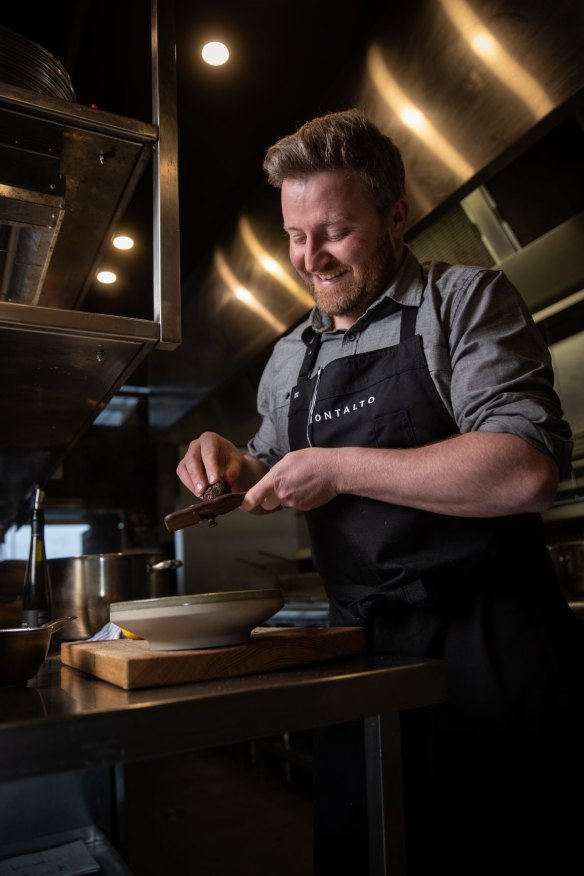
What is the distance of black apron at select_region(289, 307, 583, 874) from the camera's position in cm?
111

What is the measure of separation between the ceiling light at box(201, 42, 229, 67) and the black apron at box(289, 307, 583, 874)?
1.88 meters

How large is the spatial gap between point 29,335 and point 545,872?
1302 mm

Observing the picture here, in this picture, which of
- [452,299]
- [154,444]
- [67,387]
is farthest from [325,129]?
[154,444]

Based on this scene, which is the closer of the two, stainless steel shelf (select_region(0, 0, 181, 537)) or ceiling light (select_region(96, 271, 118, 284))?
stainless steel shelf (select_region(0, 0, 181, 537))

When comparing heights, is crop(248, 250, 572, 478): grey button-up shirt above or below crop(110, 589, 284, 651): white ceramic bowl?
above

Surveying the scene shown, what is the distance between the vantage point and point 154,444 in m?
5.80

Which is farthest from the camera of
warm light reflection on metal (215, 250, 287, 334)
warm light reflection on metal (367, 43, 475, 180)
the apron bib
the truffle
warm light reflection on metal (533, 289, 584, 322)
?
warm light reflection on metal (215, 250, 287, 334)

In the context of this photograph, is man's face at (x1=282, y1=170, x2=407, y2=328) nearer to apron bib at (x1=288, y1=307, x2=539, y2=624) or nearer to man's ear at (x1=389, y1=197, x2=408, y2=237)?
man's ear at (x1=389, y1=197, x2=408, y2=237)

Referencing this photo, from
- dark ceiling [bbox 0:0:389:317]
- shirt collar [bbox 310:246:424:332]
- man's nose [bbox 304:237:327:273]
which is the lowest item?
shirt collar [bbox 310:246:424:332]

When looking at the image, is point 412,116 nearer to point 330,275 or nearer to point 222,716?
point 330,275

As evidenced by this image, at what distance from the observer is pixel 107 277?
4.45m

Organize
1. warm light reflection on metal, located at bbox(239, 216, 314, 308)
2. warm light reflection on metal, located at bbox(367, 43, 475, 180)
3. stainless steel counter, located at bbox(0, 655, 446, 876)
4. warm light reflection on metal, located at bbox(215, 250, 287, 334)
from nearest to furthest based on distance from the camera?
1. stainless steel counter, located at bbox(0, 655, 446, 876)
2. warm light reflection on metal, located at bbox(367, 43, 475, 180)
3. warm light reflection on metal, located at bbox(239, 216, 314, 308)
4. warm light reflection on metal, located at bbox(215, 250, 287, 334)

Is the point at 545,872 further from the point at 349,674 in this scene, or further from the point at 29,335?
the point at 29,335

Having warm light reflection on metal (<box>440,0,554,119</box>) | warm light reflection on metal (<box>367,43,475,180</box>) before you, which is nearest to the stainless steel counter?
warm light reflection on metal (<box>440,0,554,119</box>)
